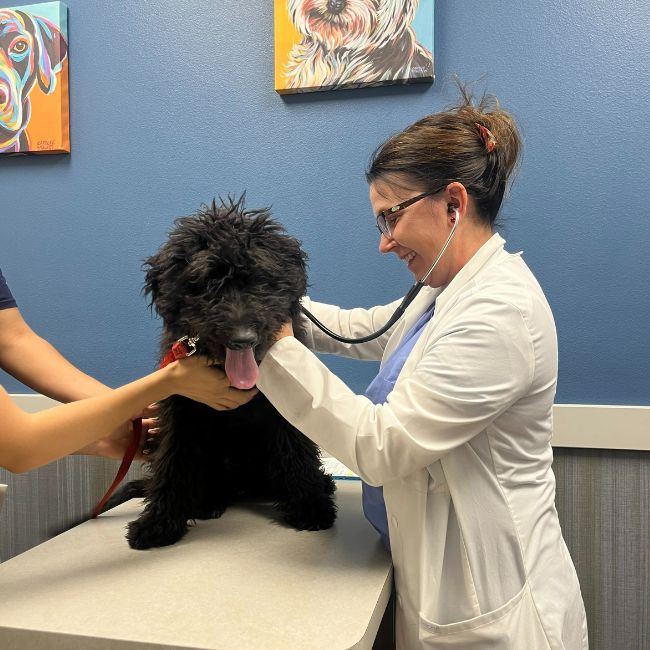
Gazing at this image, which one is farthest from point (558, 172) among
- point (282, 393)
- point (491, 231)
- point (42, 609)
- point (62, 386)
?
point (42, 609)

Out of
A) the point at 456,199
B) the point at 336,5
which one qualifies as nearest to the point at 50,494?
the point at 456,199

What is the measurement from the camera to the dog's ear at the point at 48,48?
1843 mm

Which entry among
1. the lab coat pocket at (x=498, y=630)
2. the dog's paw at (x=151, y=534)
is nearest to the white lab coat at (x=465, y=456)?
the lab coat pocket at (x=498, y=630)

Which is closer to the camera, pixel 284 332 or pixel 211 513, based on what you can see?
pixel 284 332

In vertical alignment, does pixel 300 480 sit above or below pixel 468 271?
below

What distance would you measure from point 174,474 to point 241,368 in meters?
0.29

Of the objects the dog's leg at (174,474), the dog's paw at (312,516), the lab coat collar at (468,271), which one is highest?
the lab coat collar at (468,271)

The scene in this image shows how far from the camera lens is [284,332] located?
950mm

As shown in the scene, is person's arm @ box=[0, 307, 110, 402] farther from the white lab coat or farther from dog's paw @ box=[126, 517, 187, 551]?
the white lab coat

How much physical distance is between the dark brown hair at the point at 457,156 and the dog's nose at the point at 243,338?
44 cm

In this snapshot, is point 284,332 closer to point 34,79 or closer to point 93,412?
point 93,412

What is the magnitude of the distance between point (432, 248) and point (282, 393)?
1.33ft

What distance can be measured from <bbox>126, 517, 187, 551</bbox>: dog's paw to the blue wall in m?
0.85

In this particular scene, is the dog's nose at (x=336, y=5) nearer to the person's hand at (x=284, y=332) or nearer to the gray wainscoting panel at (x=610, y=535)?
the person's hand at (x=284, y=332)
